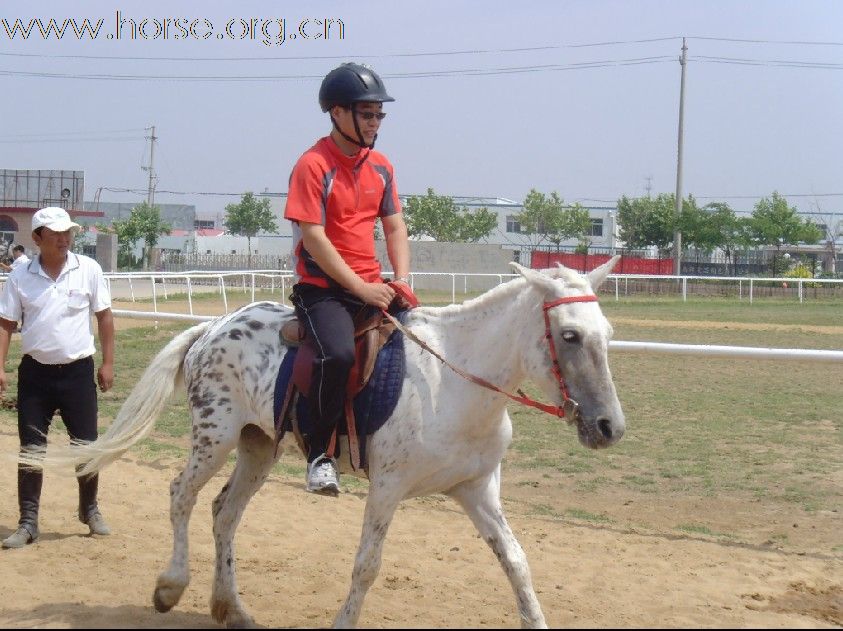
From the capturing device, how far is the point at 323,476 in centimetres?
520

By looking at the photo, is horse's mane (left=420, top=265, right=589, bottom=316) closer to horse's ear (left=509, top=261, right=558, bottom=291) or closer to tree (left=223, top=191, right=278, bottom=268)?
horse's ear (left=509, top=261, right=558, bottom=291)

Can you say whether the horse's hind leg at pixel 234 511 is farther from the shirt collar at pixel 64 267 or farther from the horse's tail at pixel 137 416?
the shirt collar at pixel 64 267

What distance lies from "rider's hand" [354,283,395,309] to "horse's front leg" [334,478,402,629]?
914 mm

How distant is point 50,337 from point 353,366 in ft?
9.81

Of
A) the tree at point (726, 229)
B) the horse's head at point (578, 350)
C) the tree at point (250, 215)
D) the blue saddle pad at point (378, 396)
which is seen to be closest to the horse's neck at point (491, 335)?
the horse's head at point (578, 350)

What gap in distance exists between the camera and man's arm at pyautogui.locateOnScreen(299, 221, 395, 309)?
5262 millimetres

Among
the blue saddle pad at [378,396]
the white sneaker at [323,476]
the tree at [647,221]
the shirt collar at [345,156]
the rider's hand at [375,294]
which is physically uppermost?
the tree at [647,221]

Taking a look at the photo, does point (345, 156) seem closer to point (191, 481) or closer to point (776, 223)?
point (191, 481)

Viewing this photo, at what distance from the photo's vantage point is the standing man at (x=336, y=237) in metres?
5.24

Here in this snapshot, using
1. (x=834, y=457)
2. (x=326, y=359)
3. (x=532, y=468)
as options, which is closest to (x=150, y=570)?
(x=326, y=359)

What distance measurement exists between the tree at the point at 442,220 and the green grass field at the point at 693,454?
219 ft

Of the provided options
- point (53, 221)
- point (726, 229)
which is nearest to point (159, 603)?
point (53, 221)

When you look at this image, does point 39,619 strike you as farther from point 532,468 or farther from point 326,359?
point 532,468

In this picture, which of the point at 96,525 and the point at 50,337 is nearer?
the point at 50,337
